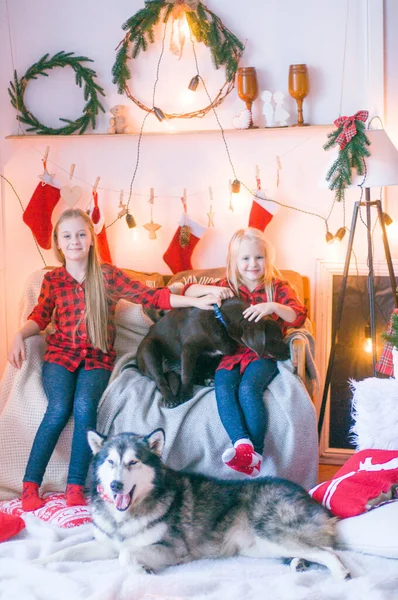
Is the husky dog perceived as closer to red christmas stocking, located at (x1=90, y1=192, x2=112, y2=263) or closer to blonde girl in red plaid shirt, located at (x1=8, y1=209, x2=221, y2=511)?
blonde girl in red plaid shirt, located at (x1=8, y1=209, x2=221, y2=511)

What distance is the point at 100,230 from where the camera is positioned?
4.02 meters

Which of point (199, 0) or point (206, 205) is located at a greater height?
point (199, 0)

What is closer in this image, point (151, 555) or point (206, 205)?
point (151, 555)

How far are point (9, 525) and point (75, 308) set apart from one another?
37.2 inches

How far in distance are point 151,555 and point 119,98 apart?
7.93ft

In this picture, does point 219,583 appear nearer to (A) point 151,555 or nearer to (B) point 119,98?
(A) point 151,555

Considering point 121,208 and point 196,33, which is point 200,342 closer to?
point 121,208

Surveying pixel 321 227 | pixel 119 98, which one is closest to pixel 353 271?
pixel 321 227

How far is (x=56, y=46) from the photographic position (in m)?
4.05

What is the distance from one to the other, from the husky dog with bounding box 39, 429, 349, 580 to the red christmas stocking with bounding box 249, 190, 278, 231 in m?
1.64

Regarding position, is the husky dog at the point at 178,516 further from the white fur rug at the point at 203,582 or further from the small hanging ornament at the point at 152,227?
the small hanging ornament at the point at 152,227

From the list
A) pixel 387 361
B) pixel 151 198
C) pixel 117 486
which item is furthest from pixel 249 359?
pixel 151 198

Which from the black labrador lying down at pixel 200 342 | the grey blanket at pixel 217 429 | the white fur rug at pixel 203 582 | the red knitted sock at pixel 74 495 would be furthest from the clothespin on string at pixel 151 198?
the white fur rug at pixel 203 582

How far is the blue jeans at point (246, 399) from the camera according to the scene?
2.96m
